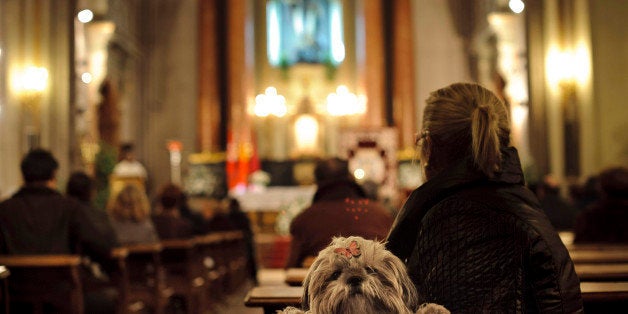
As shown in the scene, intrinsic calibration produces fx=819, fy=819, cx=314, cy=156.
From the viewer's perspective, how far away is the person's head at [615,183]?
557 centimetres

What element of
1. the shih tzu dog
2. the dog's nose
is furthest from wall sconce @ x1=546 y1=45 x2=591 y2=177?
the dog's nose

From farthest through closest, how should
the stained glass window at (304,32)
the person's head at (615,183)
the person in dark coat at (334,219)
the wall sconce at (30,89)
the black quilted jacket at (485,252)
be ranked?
1. the stained glass window at (304,32)
2. the wall sconce at (30,89)
3. the person's head at (615,183)
4. the person in dark coat at (334,219)
5. the black quilted jacket at (485,252)

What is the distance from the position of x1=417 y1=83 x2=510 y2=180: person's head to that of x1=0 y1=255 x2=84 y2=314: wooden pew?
2528 millimetres

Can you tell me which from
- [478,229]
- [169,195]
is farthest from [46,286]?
[169,195]

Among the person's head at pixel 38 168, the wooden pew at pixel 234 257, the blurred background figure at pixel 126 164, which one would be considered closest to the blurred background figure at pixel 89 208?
the person's head at pixel 38 168

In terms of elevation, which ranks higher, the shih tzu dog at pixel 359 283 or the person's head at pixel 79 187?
the person's head at pixel 79 187

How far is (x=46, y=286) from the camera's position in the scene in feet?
14.2

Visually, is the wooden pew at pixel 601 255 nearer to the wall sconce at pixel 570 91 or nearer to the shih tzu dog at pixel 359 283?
the shih tzu dog at pixel 359 283

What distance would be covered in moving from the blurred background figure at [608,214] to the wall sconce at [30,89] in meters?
7.77

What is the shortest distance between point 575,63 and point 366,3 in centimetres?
974

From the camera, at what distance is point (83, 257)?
4996 mm

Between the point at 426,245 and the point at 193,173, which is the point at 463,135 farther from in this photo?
the point at 193,173

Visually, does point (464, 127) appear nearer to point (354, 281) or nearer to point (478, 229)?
point (478, 229)

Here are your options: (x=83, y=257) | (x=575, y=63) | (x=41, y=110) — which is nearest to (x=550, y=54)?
(x=575, y=63)
